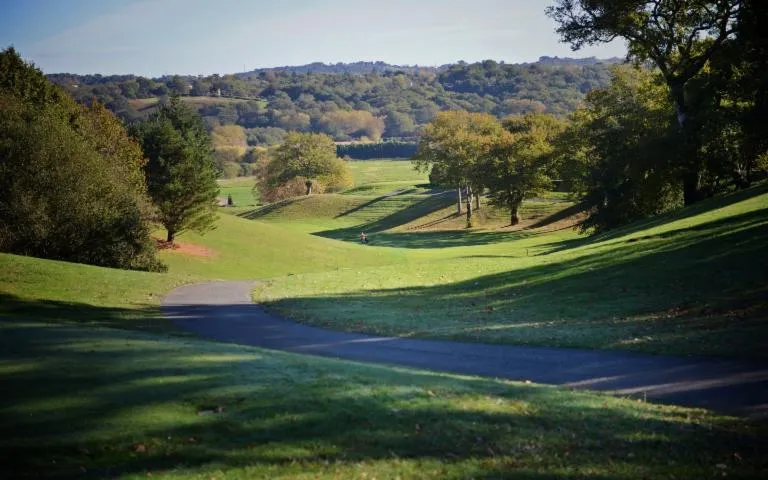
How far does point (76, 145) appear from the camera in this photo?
140ft

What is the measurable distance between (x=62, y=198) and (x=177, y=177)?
12165mm

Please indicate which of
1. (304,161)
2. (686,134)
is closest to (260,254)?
(686,134)

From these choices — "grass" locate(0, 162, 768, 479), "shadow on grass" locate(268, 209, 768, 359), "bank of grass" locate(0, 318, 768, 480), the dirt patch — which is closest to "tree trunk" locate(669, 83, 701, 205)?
"shadow on grass" locate(268, 209, 768, 359)

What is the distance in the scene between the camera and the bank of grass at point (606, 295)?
16.7 meters

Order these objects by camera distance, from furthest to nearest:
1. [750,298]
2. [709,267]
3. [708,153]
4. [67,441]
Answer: [708,153], [709,267], [750,298], [67,441]

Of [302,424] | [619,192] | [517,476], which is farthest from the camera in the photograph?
[619,192]

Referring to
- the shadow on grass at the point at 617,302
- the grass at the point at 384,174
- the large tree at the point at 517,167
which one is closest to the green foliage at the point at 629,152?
the large tree at the point at 517,167

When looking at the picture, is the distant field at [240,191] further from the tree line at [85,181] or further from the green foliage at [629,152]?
the green foliage at [629,152]

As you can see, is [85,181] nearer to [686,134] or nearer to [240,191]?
[686,134]

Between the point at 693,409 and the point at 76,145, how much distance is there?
4096 centimetres

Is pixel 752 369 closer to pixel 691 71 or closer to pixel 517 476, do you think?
pixel 517 476

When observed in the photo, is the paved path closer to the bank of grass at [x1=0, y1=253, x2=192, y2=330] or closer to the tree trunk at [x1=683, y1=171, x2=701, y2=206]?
the bank of grass at [x1=0, y1=253, x2=192, y2=330]

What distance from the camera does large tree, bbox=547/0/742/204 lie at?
37.5 m

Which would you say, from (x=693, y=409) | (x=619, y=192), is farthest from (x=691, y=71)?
(x=693, y=409)
